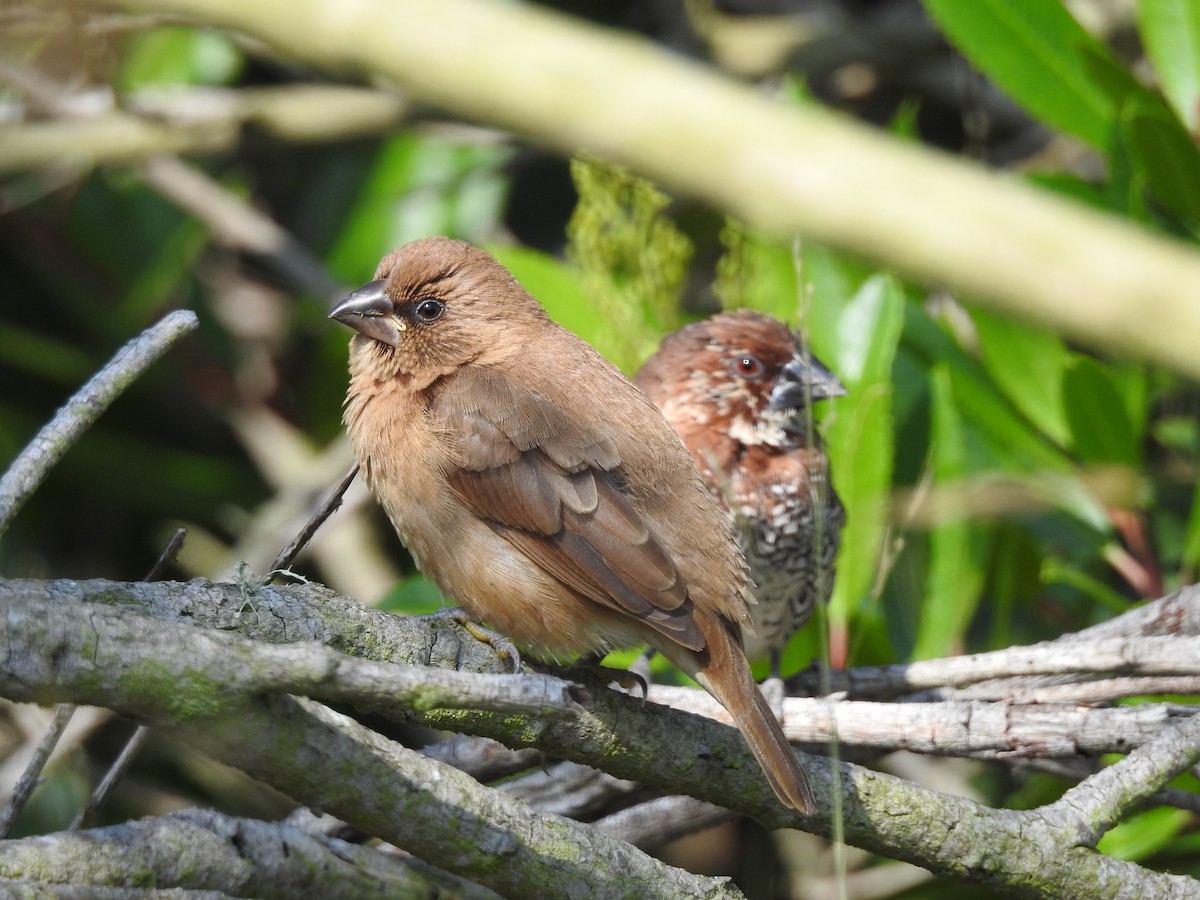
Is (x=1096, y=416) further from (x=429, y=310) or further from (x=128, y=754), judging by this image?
(x=128, y=754)

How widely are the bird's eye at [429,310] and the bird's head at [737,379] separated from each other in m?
1.00

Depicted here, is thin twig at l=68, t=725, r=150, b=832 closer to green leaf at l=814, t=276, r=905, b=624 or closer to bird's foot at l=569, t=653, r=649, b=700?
bird's foot at l=569, t=653, r=649, b=700

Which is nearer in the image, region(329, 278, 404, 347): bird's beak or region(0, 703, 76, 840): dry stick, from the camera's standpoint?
region(0, 703, 76, 840): dry stick

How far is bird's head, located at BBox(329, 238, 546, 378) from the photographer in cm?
341

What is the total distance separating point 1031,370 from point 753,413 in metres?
0.96

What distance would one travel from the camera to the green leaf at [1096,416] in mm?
4129

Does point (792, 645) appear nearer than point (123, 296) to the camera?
Yes

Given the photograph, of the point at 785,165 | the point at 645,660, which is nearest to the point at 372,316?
the point at 645,660

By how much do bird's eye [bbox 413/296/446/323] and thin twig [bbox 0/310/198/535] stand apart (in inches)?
40.0

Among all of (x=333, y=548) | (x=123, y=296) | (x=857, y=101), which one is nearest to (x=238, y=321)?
(x=123, y=296)

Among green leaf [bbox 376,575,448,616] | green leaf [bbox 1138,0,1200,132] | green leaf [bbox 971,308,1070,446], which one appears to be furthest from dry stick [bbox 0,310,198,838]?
green leaf [bbox 1138,0,1200,132]

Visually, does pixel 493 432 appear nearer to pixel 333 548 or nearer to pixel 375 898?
pixel 375 898

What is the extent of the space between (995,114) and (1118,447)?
2.63 metres

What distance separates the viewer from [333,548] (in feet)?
19.3
